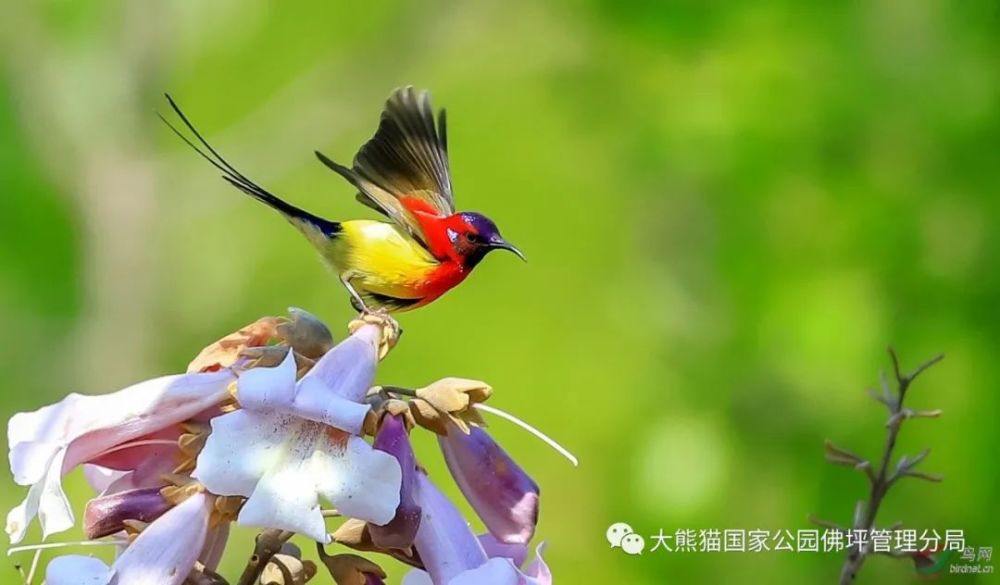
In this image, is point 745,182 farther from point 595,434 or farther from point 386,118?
point 386,118

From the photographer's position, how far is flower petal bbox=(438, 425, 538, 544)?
30.3 inches

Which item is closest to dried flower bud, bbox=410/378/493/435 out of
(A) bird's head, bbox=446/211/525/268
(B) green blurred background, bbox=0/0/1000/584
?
(A) bird's head, bbox=446/211/525/268

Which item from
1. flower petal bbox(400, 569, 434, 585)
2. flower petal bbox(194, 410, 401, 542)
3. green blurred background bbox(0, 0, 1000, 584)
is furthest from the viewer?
green blurred background bbox(0, 0, 1000, 584)

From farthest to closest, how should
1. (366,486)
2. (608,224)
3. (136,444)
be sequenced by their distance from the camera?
(608,224)
(136,444)
(366,486)

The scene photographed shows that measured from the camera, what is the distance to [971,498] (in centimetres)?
151

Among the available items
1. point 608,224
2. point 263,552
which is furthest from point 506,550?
point 608,224

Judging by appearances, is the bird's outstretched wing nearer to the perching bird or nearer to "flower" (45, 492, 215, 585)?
the perching bird

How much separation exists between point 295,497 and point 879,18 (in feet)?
4.38

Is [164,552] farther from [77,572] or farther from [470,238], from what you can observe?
[470,238]

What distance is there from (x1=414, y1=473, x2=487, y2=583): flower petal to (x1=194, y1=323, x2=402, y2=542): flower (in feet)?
0.28

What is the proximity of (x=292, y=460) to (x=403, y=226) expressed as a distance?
22 cm

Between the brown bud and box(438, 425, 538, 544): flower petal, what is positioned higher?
the brown bud

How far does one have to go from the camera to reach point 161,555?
0.68 meters

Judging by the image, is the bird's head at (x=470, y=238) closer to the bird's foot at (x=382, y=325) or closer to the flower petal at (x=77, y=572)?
the bird's foot at (x=382, y=325)
